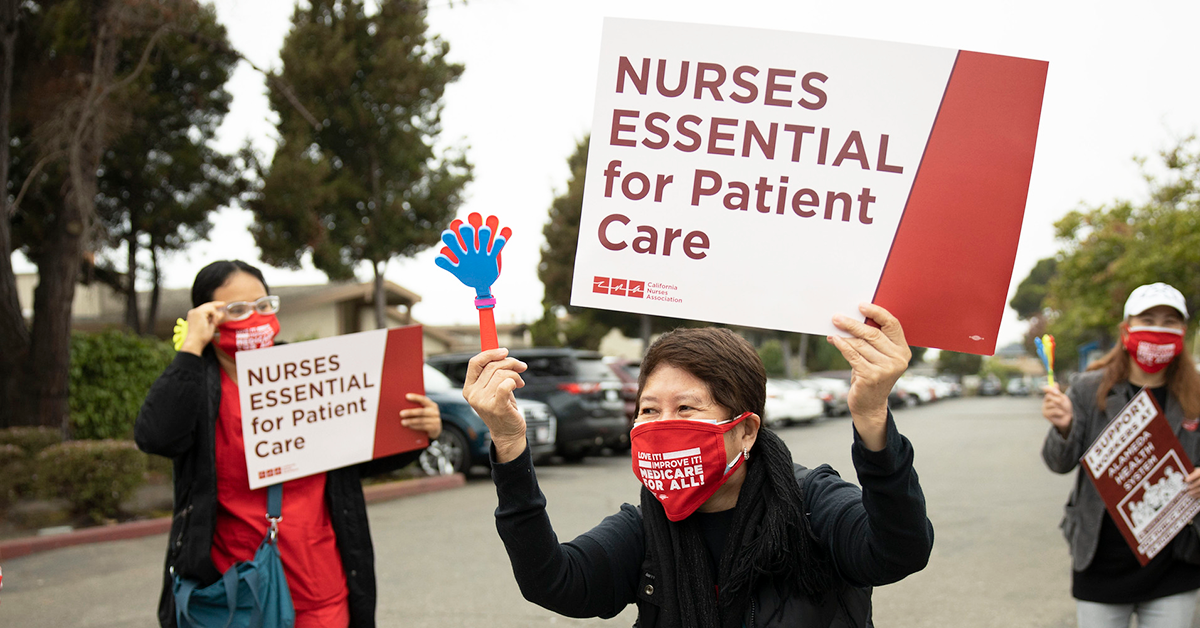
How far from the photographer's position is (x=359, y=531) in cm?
301

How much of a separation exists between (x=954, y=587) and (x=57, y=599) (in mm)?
6346

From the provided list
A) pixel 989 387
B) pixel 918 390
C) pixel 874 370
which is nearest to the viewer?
pixel 874 370

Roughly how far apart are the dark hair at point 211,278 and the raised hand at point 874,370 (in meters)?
2.21

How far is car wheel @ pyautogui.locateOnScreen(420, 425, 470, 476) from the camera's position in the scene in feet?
38.8

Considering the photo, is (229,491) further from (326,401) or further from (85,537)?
(85,537)

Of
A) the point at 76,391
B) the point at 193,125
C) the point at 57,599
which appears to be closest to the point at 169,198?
the point at 193,125

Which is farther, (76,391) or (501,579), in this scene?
(76,391)

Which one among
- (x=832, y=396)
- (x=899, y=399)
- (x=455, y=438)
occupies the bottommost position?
(x=899, y=399)

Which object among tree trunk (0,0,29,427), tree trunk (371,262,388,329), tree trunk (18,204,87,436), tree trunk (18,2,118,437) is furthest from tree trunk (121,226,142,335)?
tree trunk (0,0,29,427)

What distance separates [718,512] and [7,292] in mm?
12203

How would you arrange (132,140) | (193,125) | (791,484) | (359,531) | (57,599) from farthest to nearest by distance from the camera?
(193,125) < (132,140) < (57,599) < (359,531) < (791,484)

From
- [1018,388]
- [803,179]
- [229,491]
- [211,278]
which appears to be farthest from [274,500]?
[1018,388]

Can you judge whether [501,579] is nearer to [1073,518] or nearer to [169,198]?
[1073,518]

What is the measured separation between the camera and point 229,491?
2883 mm
